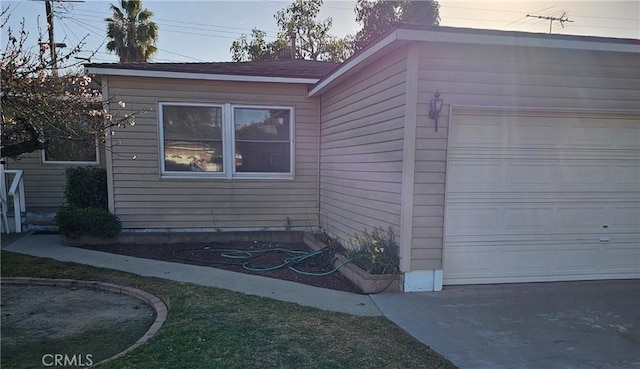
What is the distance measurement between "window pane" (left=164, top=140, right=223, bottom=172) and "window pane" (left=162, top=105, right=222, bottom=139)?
0.45 ft

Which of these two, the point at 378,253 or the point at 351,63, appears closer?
the point at 378,253

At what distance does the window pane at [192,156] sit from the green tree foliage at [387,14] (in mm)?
14377

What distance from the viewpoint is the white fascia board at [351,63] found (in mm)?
4281

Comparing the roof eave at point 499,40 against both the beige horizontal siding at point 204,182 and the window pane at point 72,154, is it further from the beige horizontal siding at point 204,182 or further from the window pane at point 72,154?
the window pane at point 72,154

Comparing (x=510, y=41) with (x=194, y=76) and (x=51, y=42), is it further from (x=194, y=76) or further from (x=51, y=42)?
(x=194, y=76)

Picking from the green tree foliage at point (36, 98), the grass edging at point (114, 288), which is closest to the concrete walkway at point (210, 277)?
the grass edging at point (114, 288)

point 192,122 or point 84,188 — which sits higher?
point 192,122

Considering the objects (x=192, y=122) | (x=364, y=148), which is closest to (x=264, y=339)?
(x=364, y=148)

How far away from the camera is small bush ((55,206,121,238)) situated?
264 inches

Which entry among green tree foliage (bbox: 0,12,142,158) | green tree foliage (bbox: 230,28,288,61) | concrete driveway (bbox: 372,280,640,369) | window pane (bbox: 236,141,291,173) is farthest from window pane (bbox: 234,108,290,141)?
green tree foliage (bbox: 230,28,288,61)

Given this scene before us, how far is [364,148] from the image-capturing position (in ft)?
18.5

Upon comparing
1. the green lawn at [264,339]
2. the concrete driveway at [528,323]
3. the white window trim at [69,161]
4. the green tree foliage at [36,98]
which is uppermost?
the green tree foliage at [36,98]

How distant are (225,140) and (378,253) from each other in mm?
4147

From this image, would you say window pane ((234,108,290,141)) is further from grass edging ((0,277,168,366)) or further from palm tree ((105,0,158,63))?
palm tree ((105,0,158,63))
